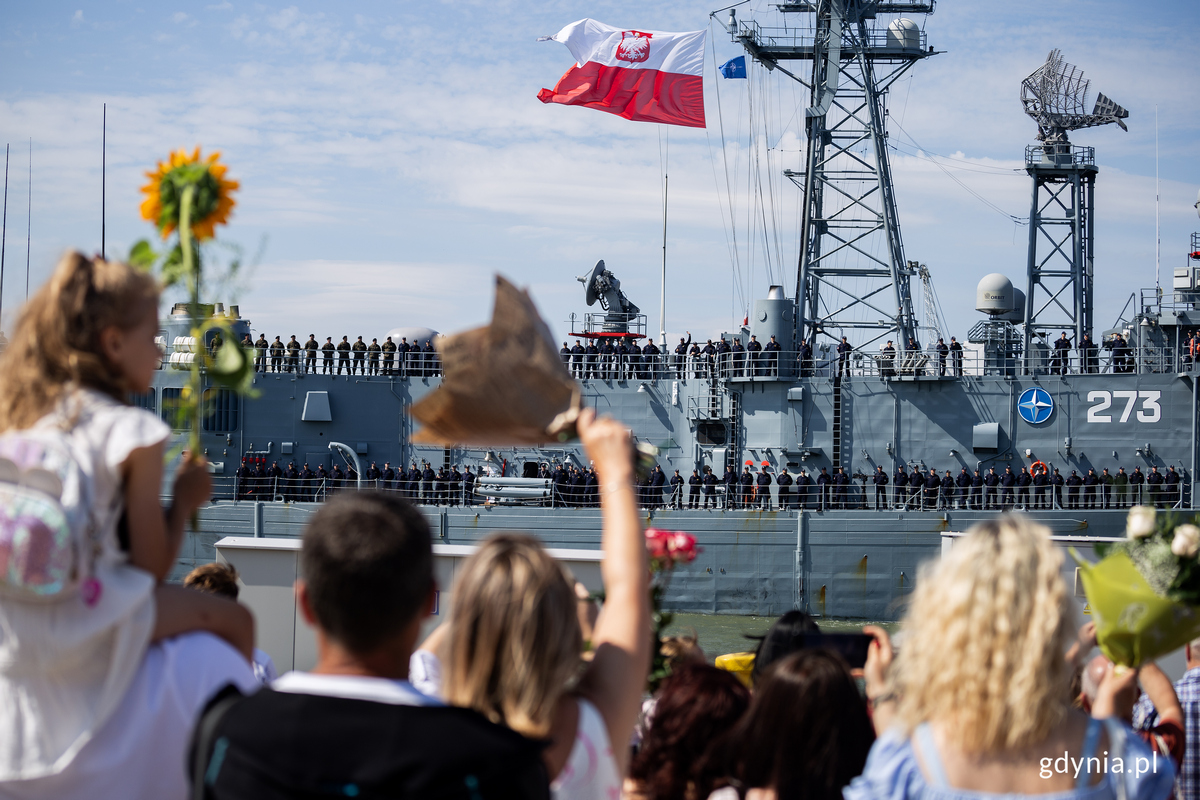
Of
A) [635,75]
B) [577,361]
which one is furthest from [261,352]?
[635,75]

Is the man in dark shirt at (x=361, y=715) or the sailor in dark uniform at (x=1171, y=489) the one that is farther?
the sailor in dark uniform at (x=1171, y=489)

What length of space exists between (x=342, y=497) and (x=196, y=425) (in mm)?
629

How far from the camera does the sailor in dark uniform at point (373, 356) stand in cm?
2692

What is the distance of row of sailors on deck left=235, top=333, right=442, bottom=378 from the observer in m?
26.6

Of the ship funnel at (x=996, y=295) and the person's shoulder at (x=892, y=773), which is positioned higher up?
the ship funnel at (x=996, y=295)

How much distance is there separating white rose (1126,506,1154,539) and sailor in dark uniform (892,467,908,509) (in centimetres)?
1958

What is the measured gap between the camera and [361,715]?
1.74 meters

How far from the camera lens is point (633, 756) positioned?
322cm

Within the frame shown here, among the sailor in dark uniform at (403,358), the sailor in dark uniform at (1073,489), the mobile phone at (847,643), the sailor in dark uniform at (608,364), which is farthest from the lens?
the sailor in dark uniform at (403,358)

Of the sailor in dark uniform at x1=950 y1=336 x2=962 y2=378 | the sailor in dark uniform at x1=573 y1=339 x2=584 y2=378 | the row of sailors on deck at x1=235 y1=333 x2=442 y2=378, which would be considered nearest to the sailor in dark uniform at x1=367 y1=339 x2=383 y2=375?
the row of sailors on deck at x1=235 y1=333 x2=442 y2=378

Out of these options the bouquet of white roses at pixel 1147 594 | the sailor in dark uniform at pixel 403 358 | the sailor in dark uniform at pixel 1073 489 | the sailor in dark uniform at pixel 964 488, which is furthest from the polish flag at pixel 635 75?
the bouquet of white roses at pixel 1147 594

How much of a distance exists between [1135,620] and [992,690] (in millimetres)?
996

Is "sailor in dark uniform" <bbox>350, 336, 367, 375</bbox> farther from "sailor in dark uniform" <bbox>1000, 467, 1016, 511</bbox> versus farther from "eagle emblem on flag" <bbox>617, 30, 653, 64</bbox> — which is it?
"sailor in dark uniform" <bbox>1000, 467, 1016, 511</bbox>

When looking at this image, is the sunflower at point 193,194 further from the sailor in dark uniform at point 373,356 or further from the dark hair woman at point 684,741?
the sailor in dark uniform at point 373,356
